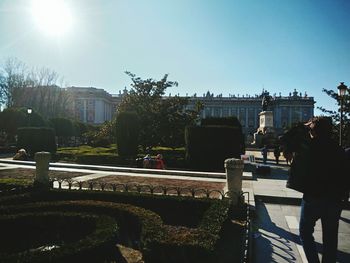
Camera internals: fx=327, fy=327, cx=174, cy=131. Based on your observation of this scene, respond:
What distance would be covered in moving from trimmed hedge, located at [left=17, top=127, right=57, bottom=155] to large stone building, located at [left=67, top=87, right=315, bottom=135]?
75.0 meters

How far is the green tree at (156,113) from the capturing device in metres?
25.8

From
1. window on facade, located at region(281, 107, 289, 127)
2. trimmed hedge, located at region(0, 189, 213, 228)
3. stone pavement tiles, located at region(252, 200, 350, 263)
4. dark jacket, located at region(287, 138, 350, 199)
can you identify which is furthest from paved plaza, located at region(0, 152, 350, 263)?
window on facade, located at region(281, 107, 289, 127)

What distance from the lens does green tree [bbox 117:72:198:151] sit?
84.6 ft

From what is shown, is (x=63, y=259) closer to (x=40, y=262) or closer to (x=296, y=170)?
(x=40, y=262)

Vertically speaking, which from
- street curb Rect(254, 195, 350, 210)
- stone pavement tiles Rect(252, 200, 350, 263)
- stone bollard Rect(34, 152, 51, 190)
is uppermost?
stone bollard Rect(34, 152, 51, 190)

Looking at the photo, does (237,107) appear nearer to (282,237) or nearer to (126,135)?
(126,135)

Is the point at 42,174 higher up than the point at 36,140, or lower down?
lower down

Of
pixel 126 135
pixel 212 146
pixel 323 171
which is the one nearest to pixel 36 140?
pixel 126 135

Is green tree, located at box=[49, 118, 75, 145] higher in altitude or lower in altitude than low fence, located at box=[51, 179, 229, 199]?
higher

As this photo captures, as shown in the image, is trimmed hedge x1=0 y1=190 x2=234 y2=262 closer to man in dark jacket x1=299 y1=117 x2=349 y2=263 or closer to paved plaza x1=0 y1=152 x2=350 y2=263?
paved plaza x1=0 y1=152 x2=350 y2=263

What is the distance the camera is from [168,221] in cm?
791

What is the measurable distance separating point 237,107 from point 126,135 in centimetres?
8789

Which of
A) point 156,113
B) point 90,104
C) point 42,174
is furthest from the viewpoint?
point 90,104

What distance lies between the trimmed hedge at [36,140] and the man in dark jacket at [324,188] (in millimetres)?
26560
